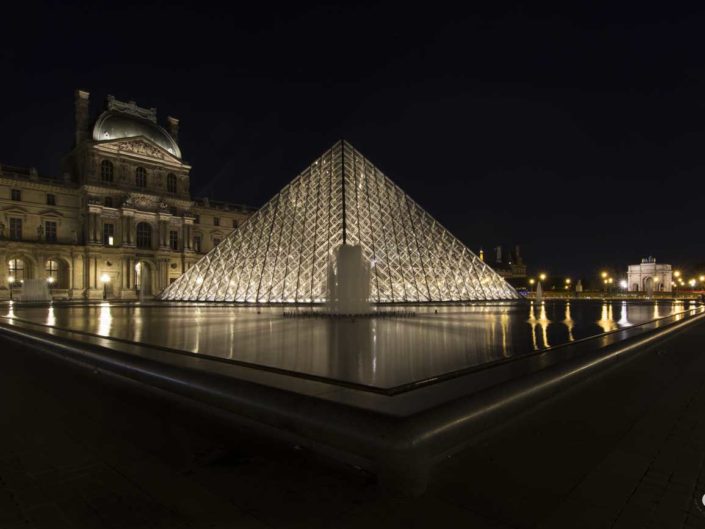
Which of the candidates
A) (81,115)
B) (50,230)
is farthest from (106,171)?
(81,115)

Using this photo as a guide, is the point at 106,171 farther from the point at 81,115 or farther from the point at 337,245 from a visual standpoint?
the point at 337,245

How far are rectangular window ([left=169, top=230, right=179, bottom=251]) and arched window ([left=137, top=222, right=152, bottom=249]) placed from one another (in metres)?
1.74

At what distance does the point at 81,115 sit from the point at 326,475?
4433cm

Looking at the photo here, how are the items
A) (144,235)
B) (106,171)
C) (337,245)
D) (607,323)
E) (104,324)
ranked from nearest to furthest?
(607,323), (104,324), (337,245), (106,171), (144,235)

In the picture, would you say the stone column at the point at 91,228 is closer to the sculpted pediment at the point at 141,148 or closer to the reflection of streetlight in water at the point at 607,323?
the sculpted pediment at the point at 141,148

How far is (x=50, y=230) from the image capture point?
107 feet

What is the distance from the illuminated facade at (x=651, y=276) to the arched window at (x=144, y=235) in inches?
2607

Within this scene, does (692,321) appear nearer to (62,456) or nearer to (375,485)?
(375,485)

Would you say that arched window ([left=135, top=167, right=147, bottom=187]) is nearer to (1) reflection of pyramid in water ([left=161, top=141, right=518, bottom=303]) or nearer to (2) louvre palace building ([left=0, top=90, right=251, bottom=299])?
(2) louvre palace building ([left=0, top=90, right=251, bottom=299])

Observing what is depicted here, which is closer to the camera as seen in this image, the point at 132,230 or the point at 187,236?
the point at 132,230

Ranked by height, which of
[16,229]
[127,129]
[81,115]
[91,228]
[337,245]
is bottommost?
[337,245]

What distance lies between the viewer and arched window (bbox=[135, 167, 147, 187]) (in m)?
36.2

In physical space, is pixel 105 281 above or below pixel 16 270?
below

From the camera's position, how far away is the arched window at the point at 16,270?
30.0m
